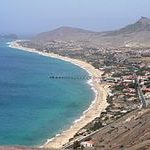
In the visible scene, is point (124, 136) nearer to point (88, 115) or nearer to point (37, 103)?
point (88, 115)

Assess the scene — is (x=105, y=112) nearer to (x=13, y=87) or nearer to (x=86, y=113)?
(x=86, y=113)

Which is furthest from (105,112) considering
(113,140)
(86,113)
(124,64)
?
(124,64)

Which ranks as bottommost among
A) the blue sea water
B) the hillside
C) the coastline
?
the blue sea water

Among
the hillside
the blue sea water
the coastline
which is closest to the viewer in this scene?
the hillside

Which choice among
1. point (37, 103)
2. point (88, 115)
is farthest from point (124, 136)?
point (37, 103)

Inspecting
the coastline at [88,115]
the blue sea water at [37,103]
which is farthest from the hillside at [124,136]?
the blue sea water at [37,103]

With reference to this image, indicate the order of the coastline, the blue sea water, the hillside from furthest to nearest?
the blue sea water, the coastline, the hillside

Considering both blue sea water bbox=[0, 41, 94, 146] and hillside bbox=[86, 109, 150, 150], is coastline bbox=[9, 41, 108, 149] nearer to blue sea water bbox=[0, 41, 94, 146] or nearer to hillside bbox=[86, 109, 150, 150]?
blue sea water bbox=[0, 41, 94, 146]

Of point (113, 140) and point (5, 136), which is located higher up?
point (113, 140)

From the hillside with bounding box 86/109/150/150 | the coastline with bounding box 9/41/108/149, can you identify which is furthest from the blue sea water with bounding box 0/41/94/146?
the hillside with bounding box 86/109/150/150
